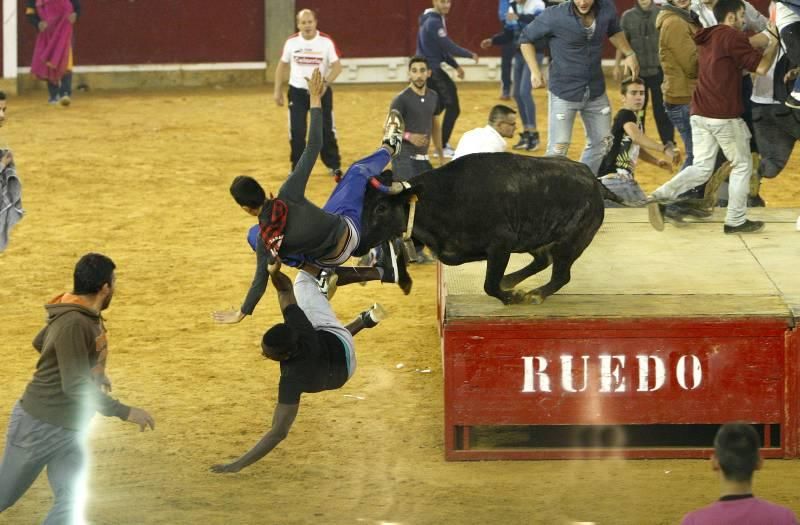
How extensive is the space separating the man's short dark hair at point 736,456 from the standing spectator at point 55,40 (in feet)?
63.0

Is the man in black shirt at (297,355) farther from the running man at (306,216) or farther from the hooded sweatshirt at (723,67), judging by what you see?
the hooded sweatshirt at (723,67)

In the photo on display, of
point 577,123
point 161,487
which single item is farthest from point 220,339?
point 577,123

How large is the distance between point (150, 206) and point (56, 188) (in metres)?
1.52

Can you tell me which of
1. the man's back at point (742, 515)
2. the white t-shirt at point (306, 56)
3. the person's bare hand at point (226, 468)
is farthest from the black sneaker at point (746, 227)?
the white t-shirt at point (306, 56)

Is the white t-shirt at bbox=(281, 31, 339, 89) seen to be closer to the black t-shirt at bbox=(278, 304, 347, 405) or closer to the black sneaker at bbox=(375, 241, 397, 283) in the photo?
the black sneaker at bbox=(375, 241, 397, 283)

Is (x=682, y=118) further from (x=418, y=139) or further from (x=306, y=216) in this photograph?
(x=306, y=216)

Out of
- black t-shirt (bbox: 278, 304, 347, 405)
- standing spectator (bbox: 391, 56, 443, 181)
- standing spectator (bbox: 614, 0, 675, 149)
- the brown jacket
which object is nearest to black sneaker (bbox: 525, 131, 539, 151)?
standing spectator (bbox: 614, 0, 675, 149)

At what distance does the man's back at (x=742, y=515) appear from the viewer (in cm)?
463

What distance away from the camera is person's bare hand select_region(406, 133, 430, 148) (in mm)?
12469

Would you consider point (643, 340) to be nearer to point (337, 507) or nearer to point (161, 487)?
point (337, 507)

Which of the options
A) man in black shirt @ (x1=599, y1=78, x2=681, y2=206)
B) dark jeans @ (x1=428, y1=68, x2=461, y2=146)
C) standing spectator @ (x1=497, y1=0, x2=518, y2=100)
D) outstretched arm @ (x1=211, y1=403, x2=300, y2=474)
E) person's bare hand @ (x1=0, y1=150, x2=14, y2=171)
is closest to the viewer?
outstretched arm @ (x1=211, y1=403, x2=300, y2=474)

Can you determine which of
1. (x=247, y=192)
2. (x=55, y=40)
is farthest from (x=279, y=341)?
(x=55, y=40)

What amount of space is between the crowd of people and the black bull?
0.55 ft

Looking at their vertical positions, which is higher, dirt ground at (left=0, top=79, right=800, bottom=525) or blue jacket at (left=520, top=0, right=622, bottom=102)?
blue jacket at (left=520, top=0, right=622, bottom=102)
